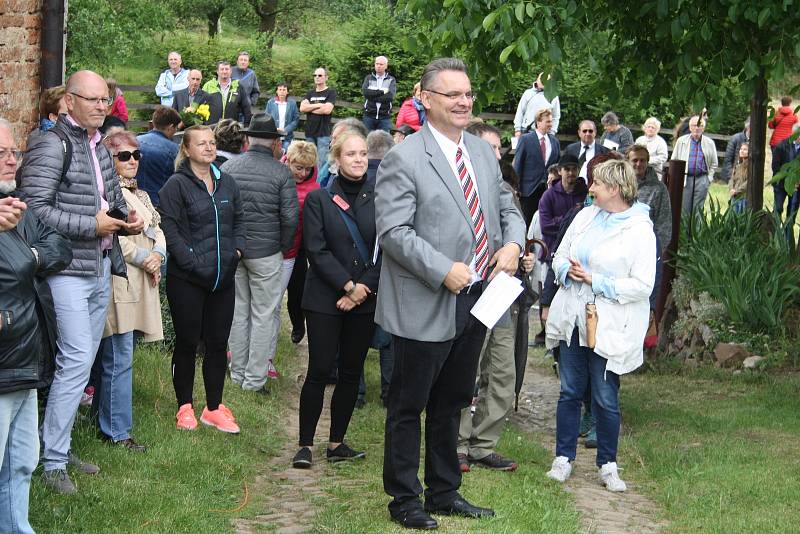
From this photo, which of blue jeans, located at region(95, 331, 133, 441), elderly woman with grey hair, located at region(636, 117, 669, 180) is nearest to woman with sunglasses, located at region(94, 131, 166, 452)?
blue jeans, located at region(95, 331, 133, 441)

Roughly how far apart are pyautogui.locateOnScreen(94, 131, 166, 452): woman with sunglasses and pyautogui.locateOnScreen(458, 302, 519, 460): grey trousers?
81.6 inches

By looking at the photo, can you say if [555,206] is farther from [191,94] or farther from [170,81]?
[170,81]

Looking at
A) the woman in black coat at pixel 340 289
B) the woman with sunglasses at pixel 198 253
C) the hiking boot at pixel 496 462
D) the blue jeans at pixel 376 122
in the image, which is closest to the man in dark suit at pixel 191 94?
the blue jeans at pixel 376 122

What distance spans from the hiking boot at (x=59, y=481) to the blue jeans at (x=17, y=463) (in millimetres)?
1085

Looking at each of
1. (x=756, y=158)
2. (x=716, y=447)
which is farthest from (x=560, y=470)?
(x=756, y=158)

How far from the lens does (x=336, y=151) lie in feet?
24.8

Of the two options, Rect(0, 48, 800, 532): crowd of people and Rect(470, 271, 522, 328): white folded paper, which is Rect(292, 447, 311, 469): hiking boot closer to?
Rect(0, 48, 800, 532): crowd of people

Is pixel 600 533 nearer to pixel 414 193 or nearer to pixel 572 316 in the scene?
pixel 572 316

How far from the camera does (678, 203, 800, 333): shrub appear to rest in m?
11.6

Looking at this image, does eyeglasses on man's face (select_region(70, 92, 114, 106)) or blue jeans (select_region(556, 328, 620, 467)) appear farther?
blue jeans (select_region(556, 328, 620, 467))

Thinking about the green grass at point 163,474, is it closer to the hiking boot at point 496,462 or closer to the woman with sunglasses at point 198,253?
the woman with sunglasses at point 198,253

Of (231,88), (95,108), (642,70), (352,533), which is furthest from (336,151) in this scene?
(231,88)

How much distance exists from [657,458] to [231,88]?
12714 mm

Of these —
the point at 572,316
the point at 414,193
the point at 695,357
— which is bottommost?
the point at 695,357
